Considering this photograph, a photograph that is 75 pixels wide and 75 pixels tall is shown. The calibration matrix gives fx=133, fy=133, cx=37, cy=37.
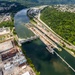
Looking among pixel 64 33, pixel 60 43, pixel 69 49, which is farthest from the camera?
pixel 64 33

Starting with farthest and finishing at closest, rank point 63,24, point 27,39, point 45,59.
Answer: point 63,24, point 27,39, point 45,59

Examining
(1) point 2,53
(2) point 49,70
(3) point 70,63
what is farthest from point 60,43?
(1) point 2,53

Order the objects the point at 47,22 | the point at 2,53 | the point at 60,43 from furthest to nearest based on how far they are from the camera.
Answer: the point at 47,22
the point at 60,43
the point at 2,53

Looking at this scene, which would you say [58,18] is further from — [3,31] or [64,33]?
[3,31]

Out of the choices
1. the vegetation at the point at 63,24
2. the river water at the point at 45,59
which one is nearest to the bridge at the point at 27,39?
the river water at the point at 45,59

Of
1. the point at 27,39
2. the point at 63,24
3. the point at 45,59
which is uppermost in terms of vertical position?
the point at 63,24

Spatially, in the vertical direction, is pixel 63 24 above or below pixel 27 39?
above

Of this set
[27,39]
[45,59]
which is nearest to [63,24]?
[27,39]

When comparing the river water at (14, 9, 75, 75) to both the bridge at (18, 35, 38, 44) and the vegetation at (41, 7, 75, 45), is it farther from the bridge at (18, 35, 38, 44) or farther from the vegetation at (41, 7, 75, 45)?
the vegetation at (41, 7, 75, 45)

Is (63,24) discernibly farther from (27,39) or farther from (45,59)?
(45,59)

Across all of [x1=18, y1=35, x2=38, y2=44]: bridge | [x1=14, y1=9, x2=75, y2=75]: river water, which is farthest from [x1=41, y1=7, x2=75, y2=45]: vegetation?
[x1=18, y1=35, x2=38, y2=44]: bridge

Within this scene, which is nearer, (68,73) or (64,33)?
(68,73)
